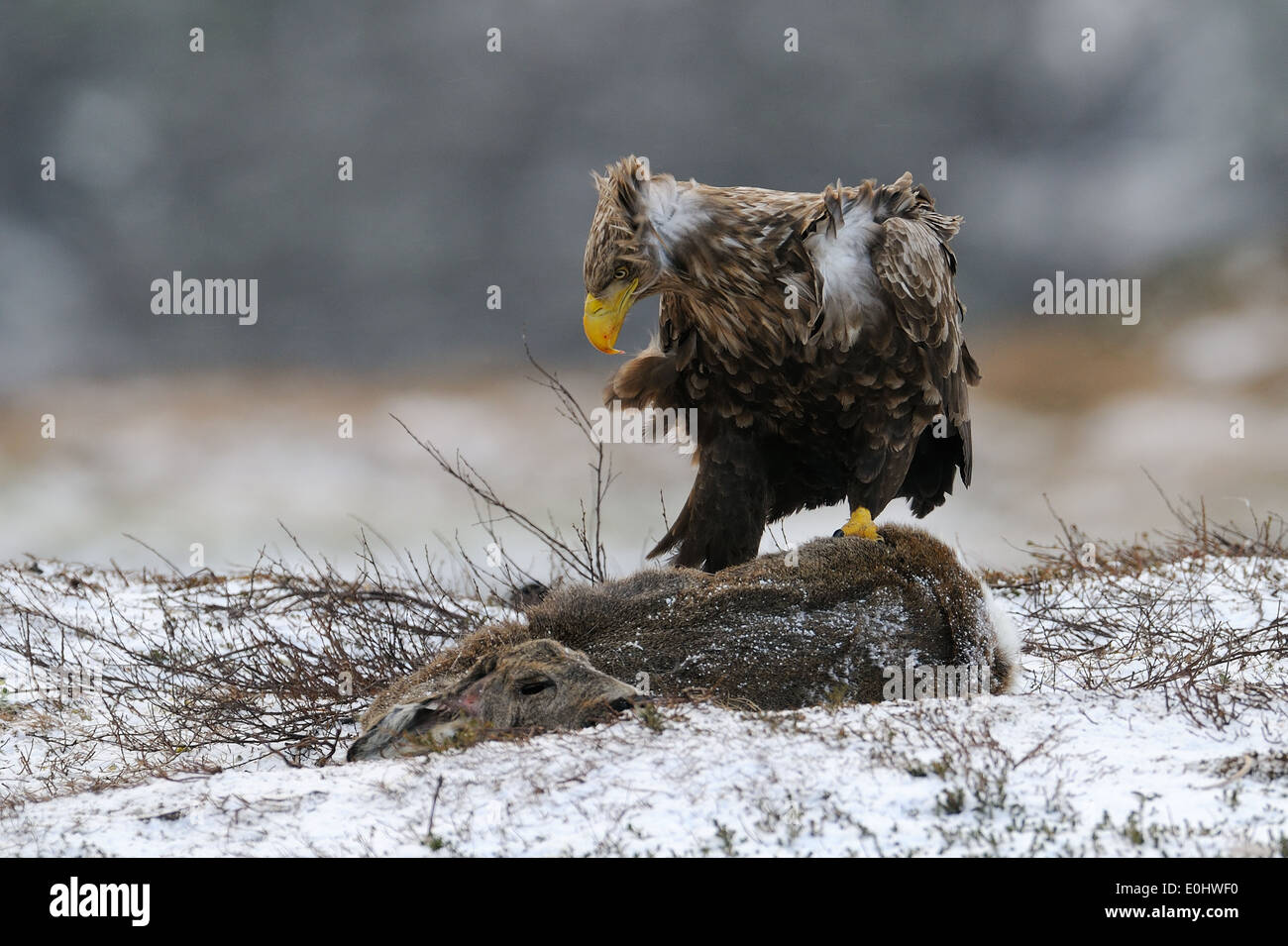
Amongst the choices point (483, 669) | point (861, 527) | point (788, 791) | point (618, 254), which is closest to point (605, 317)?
point (618, 254)

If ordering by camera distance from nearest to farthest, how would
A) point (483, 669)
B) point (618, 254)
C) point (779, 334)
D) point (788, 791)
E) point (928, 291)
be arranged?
point (788, 791), point (483, 669), point (618, 254), point (779, 334), point (928, 291)

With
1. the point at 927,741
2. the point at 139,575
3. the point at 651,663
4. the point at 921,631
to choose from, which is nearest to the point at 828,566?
the point at 921,631

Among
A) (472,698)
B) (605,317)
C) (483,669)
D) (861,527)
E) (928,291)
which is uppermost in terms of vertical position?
(928,291)

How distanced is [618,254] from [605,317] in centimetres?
35

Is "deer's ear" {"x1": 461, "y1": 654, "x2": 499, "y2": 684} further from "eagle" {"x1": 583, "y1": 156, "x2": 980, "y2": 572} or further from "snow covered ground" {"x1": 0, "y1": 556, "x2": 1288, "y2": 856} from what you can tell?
"eagle" {"x1": 583, "y1": 156, "x2": 980, "y2": 572}

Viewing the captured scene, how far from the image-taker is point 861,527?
612 centimetres

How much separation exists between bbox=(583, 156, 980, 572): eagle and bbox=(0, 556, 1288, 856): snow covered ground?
182 cm

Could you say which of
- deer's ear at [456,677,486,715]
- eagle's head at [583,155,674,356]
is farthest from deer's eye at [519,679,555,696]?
eagle's head at [583,155,674,356]

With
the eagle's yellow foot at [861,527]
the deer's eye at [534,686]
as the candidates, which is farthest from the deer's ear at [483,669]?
the eagle's yellow foot at [861,527]

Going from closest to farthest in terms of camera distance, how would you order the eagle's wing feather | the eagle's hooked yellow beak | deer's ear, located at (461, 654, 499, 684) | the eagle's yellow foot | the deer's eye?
the deer's eye < deer's ear, located at (461, 654, 499, 684) < the eagle's yellow foot < the eagle's hooked yellow beak < the eagle's wing feather

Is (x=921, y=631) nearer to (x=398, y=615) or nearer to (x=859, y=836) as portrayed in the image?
(x=859, y=836)

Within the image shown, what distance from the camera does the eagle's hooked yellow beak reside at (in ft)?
19.9

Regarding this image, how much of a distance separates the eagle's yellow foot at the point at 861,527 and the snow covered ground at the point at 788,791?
51.7 inches

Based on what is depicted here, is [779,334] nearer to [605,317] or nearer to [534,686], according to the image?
[605,317]
